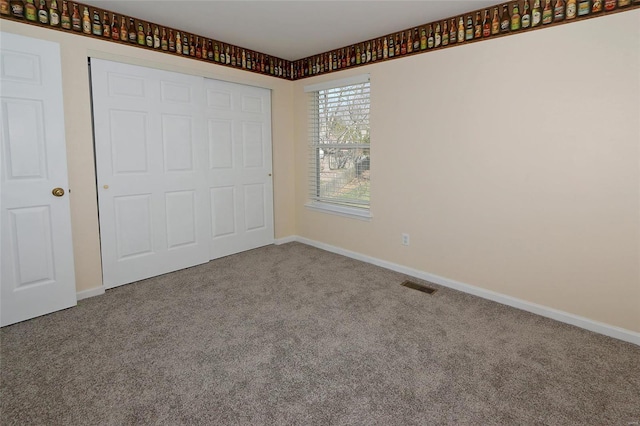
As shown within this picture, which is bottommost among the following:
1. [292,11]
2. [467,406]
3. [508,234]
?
[467,406]

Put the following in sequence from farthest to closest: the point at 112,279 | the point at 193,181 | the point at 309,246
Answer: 1. the point at 309,246
2. the point at 193,181
3. the point at 112,279

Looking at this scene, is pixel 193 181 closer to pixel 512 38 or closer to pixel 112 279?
pixel 112 279

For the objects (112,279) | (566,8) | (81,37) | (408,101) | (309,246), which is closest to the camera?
(566,8)

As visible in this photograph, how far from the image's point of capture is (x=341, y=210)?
14.1 feet

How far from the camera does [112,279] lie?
325 cm

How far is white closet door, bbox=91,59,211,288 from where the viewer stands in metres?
3.15

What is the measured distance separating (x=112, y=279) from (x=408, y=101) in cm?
332

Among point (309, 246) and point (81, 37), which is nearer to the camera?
point (81, 37)

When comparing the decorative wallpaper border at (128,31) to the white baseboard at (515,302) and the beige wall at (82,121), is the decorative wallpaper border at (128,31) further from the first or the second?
the white baseboard at (515,302)

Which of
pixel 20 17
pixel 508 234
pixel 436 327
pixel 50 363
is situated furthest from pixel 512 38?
pixel 50 363

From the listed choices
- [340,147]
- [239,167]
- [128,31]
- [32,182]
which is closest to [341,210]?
[340,147]

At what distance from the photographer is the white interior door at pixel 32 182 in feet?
8.21

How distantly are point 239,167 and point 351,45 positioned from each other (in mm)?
1937

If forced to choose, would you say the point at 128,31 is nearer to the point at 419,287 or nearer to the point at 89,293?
the point at 89,293
